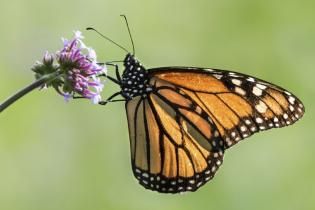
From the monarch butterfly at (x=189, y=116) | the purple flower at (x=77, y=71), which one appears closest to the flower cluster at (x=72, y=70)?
the purple flower at (x=77, y=71)

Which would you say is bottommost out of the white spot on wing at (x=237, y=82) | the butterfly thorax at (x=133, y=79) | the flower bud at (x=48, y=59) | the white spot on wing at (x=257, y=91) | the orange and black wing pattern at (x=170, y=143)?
the orange and black wing pattern at (x=170, y=143)

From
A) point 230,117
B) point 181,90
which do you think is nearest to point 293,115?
point 230,117

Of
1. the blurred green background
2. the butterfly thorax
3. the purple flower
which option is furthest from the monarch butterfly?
the blurred green background

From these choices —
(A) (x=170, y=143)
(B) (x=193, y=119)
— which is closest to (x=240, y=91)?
(B) (x=193, y=119)

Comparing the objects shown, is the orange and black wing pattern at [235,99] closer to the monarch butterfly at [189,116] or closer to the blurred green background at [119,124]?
the monarch butterfly at [189,116]

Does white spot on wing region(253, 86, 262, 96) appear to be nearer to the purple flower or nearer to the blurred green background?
the purple flower

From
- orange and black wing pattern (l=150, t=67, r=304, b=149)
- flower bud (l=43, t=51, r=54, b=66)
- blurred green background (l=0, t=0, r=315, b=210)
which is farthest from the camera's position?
blurred green background (l=0, t=0, r=315, b=210)

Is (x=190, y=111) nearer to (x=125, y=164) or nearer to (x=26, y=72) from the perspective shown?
(x=125, y=164)
